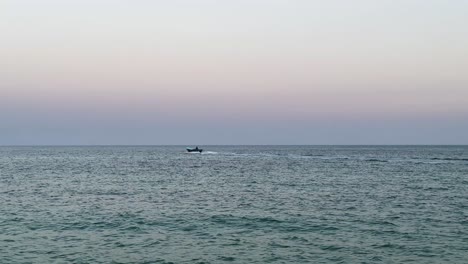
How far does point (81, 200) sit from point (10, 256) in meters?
20.7

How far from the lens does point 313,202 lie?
4284cm

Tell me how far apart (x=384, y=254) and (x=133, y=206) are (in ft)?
77.5

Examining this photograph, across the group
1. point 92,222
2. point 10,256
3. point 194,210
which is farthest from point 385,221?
point 10,256

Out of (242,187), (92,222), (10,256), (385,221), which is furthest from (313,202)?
(10,256)

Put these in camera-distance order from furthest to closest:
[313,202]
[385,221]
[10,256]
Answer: [313,202] → [385,221] → [10,256]

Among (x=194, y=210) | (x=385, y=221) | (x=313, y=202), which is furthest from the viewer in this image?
(x=313, y=202)

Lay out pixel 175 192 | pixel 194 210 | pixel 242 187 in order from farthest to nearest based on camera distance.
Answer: pixel 242 187 → pixel 175 192 → pixel 194 210

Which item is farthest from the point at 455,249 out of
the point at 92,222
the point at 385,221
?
the point at 92,222

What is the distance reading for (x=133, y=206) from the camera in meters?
41.1

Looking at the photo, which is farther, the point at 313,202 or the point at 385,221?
the point at 313,202

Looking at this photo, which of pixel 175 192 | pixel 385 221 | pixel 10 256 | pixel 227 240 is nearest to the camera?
pixel 10 256

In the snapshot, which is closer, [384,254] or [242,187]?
[384,254]

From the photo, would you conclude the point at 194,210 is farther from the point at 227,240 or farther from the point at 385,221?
the point at 385,221

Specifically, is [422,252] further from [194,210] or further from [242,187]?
[242,187]
